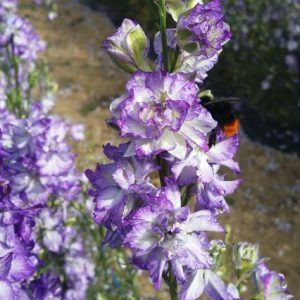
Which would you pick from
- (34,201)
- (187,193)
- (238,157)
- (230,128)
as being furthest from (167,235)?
(238,157)

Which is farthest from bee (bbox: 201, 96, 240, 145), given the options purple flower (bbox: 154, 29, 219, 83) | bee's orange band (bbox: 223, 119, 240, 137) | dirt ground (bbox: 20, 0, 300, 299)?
dirt ground (bbox: 20, 0, 300, 299)

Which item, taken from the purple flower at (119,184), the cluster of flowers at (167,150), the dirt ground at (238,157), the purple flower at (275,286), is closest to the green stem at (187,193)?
the cluster of flowers at (167,150)

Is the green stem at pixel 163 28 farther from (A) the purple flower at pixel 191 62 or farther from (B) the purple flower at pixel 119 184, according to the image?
(B) the purple flower at pixel 119 184

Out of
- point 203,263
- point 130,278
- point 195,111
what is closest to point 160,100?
point 195,111

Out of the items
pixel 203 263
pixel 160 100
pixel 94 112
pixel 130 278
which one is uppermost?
pixel 160 100

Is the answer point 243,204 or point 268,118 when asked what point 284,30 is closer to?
point 268,118

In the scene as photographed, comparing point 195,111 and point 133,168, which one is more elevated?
point 195,111

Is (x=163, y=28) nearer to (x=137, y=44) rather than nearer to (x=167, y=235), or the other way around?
(x=137, y=44)
